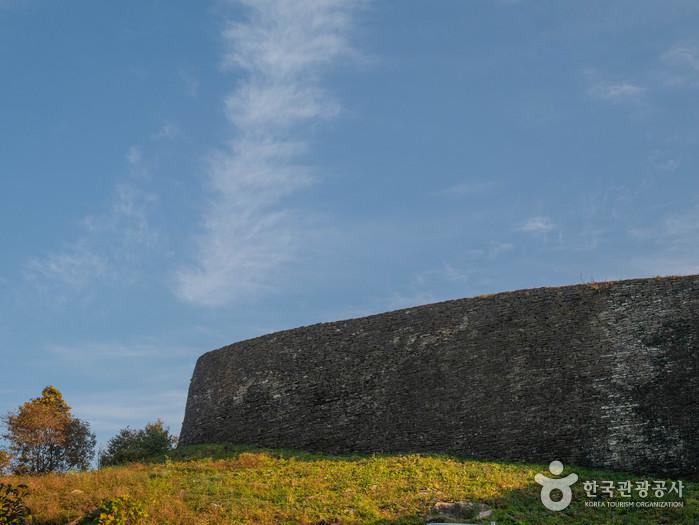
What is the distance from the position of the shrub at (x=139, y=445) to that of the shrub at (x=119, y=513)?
1109cm

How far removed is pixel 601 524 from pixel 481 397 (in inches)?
342

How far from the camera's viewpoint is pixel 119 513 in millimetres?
17500

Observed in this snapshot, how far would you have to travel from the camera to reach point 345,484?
20.4m

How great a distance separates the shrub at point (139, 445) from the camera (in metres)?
30.3

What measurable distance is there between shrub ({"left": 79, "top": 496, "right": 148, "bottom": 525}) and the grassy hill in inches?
11.3

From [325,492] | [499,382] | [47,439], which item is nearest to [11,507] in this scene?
[325,492]

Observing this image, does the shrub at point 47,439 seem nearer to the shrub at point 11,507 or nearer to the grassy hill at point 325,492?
the grassy hill at point 325,492

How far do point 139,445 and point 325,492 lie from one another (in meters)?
15.8

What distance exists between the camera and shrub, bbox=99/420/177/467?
30.3 metres

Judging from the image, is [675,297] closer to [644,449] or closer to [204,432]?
[644,449]

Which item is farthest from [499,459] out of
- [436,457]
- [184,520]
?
[184,520]

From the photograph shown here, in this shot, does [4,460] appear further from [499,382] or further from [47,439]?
[499,382]

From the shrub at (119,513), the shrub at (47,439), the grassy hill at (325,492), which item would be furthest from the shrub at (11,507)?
the shrub at (47,439)

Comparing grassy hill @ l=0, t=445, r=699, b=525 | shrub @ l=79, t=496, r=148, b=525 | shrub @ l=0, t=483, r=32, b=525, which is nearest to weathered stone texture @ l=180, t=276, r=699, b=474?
grassy hill @ l=0, t=445, r=699, b=525
